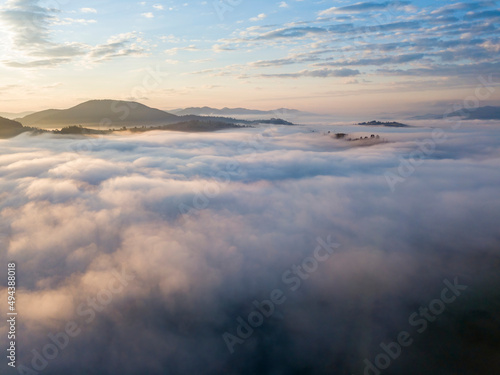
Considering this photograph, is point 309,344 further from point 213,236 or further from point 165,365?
point 213,236

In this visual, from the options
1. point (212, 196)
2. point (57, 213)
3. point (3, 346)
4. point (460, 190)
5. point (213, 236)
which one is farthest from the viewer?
point (460, 190)

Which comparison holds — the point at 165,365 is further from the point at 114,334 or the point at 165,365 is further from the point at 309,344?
the point at 309,344

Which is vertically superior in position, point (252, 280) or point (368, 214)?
point (368, 214)

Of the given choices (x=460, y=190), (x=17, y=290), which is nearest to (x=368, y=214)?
(x=460, y=190)

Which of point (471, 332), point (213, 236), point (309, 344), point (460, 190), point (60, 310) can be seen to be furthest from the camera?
point (460, 190)

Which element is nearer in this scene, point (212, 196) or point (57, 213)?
point (57, 213)

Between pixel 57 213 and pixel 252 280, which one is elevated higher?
pixel 57 213

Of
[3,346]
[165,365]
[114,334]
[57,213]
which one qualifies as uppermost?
[57,213]

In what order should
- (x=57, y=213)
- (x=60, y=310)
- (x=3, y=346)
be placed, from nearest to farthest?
(x=3, y=346), (x=60, y=310), (x=57, y=213)

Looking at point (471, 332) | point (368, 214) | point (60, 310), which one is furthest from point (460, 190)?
point (60, 310)
